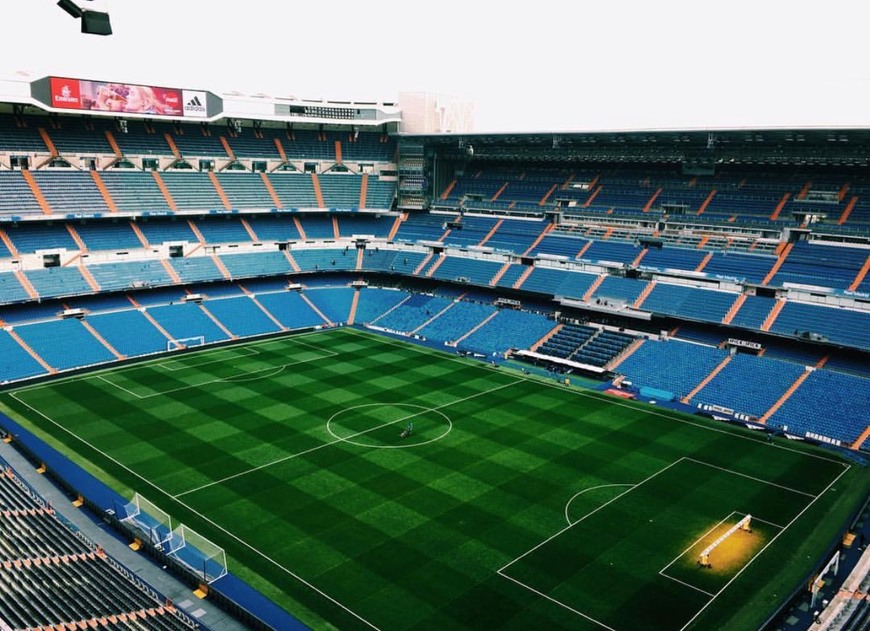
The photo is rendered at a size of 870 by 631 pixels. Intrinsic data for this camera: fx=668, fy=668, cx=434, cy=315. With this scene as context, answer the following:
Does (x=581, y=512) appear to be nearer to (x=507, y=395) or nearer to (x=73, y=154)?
(x=507, y=395)

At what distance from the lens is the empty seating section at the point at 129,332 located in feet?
161

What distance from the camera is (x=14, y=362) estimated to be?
1731 inches

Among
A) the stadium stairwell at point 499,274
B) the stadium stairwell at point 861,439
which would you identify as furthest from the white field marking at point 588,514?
the stadium stairwell at point 499,274

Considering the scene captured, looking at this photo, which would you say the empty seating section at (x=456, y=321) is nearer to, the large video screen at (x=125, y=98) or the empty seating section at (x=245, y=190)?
the empty seating section at (x=245, y=190)

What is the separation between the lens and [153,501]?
1126 inches

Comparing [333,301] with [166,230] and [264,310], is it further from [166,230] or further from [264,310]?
[166,230]

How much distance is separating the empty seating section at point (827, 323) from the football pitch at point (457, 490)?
9101 millimetres

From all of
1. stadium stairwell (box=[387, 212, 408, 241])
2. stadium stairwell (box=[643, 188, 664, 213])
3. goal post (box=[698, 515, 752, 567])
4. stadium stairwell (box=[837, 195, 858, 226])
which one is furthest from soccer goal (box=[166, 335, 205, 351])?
stadium stairwell (box=[837, 195, 858, 226])

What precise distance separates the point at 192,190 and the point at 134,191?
5041 mm

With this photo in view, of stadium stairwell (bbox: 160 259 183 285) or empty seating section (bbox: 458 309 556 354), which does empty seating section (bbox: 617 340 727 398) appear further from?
stadium stairwell (bbox: 160 259 183 285)

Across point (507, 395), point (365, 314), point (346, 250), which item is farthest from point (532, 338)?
point (346, 250)

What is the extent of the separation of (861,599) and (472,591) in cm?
1231

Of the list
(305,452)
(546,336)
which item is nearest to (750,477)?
(305,452)

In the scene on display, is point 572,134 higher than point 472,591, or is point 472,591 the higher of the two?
point 572,134
